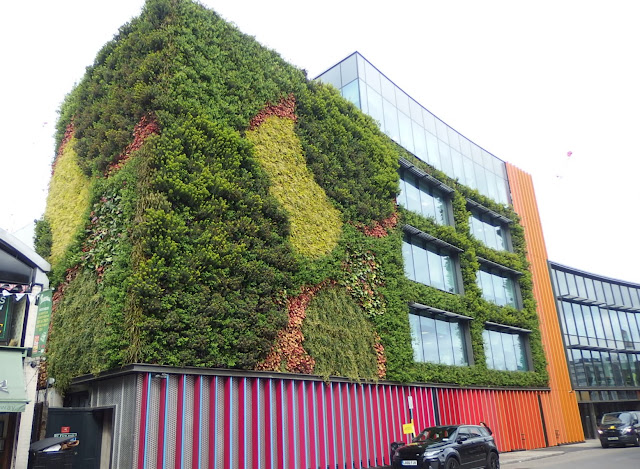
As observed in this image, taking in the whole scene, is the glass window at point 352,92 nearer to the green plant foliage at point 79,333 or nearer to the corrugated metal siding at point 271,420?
the corrugated metal siding at point 271,420

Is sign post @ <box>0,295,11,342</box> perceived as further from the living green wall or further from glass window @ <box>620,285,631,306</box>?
glass window @ <box>620,285,631,306</box>

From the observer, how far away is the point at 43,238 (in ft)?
64.7

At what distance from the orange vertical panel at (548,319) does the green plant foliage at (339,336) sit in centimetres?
1579

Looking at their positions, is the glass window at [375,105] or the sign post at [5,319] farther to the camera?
the glass window at [375,105]

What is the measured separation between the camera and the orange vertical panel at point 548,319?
99.5 feet

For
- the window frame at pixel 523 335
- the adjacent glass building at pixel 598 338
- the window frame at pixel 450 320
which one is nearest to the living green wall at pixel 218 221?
the window frame at pixel 450 320

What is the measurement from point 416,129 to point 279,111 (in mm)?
11590

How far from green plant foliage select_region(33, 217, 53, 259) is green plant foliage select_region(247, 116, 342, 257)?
340 inches

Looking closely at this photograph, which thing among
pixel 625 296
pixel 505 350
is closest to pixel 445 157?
pixel 505 350

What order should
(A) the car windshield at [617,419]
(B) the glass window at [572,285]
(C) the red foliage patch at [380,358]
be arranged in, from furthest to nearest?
1. (B) the glass window at [572,285]
2. (A) the car windshield at [617,419]
3. (C) the red foliage patch at [380,358]

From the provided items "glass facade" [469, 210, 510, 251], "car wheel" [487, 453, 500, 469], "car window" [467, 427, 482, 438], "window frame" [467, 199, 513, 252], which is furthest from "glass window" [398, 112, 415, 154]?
"car wheel" [487, 453, 500, 469]

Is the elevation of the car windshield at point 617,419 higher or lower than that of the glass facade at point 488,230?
lower

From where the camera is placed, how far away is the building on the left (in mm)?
11227

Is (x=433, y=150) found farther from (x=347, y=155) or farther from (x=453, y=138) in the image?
(x=347, y=155)
